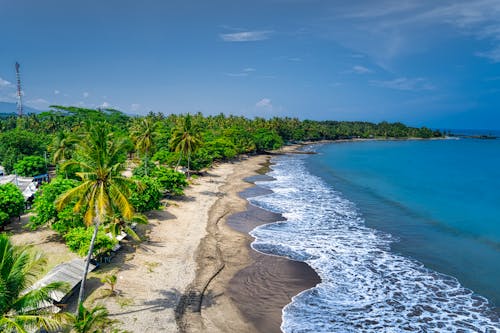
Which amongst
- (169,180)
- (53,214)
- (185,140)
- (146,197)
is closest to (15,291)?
(53,214)

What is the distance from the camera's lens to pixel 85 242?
76.6 feet

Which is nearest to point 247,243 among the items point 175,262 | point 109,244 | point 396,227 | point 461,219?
point 175,262

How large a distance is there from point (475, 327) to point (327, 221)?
1920 centimetres

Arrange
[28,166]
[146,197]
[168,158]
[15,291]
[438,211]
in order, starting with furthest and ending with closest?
[168,158], [28,166], [438,211], [146,197], [15,291]

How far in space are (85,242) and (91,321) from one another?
9053 mm

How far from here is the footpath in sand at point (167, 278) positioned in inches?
711

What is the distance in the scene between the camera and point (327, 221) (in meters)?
37.6

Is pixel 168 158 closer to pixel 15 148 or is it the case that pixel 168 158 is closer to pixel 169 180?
pixel 169 180

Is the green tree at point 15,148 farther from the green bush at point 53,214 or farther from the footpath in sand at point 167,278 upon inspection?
the footpath in sand at point 167,278

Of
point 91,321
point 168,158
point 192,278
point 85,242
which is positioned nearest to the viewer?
point 91,321

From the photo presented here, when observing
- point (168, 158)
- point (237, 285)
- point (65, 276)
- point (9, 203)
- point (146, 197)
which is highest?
point (168, 158)

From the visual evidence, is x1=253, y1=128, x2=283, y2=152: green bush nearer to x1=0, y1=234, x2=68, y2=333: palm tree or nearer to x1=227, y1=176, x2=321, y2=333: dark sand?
x1=227, y1=176, x2=321, y2=333: dark sand

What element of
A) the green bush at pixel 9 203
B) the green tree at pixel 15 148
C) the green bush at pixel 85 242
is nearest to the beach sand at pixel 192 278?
the green bush at pixel 85 242

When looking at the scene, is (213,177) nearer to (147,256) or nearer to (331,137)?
(147,256)
